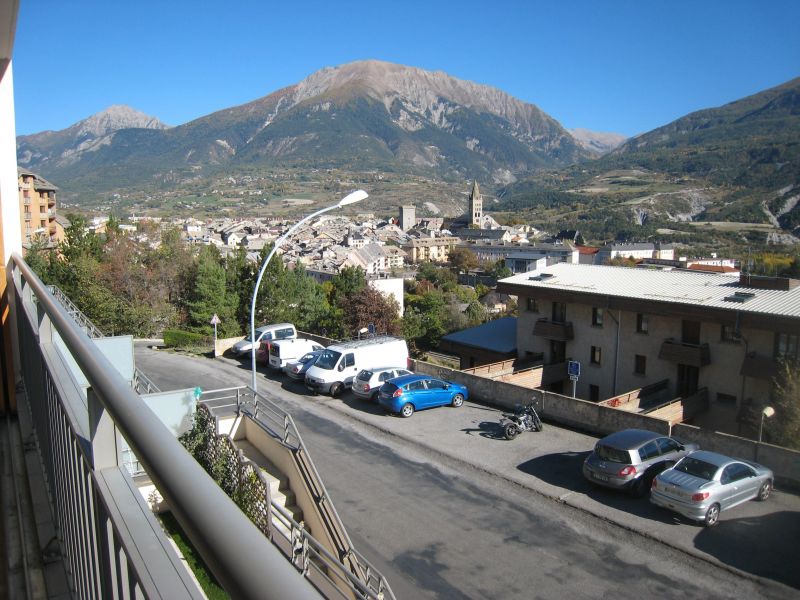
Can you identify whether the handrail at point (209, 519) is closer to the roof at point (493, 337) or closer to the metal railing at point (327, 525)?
the metal railing at point (327, 525)

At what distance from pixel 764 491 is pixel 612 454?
10.7 ft

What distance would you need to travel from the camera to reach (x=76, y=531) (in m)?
2.31

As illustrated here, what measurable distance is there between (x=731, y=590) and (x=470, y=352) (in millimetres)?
20848

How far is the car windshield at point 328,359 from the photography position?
69.3ft

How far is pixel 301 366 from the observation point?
22.5 meters

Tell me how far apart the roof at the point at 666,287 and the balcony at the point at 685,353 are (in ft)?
5.18

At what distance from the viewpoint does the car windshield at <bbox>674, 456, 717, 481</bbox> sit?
12438 mm

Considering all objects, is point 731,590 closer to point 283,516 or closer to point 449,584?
point 449,584

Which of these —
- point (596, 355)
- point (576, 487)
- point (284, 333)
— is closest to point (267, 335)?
point (284, 333)

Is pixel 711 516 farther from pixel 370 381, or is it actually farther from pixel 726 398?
pixel 726 398

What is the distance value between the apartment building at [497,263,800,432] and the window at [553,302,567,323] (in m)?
0.04

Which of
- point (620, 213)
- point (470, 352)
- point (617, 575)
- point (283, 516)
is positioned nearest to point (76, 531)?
point (283, 516)

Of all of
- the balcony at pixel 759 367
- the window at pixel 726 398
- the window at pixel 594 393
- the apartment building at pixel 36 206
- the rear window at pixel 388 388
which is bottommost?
the window at pixel 594 393

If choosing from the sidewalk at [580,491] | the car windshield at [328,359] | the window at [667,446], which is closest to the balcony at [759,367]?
the sidewalk at [580,491]
